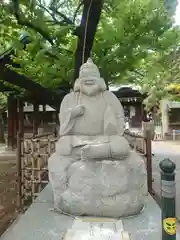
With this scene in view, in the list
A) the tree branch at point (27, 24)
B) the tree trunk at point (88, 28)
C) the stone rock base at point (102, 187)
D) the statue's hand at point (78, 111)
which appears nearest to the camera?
the stone rock base at point (102, 187)

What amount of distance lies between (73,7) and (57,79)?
244cm

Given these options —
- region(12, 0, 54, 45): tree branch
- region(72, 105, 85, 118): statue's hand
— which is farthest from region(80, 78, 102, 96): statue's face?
region(12, 0, 54, 45): tree branch

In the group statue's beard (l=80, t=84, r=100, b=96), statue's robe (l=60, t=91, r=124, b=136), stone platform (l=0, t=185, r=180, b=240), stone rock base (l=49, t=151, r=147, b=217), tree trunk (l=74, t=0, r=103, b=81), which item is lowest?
stone platform (l=0, t=185, r=180, b=240)

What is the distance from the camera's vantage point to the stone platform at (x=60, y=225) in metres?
3.37

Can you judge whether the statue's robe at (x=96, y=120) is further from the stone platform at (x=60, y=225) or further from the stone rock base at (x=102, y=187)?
the stone platform at (x=60, y=225)

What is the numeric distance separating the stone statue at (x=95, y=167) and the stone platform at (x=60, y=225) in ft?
0.47

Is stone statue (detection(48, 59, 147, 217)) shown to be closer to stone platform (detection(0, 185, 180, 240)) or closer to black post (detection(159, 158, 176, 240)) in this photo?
stone platform (detection(0, 185, 180, 240))

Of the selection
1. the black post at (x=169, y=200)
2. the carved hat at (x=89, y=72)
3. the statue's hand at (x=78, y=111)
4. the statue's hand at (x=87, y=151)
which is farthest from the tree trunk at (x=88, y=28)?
the black post at (x=169, y=200)

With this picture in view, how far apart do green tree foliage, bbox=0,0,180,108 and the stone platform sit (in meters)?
4.73

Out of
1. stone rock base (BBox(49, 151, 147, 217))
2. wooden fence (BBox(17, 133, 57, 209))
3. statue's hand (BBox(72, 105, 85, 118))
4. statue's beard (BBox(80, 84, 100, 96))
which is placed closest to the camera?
stone rock base (BBox(49, 151, 147, 217))

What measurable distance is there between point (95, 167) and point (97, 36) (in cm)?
628

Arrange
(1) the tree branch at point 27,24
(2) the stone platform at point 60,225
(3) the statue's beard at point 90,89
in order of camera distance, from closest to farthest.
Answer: (2) the stone platform at point 60,225 < (3) the statue's beard at point 90,89 < (1) the tree branch at point 27,24

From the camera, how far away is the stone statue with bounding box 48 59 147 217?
3.83m

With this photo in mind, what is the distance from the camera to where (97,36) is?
9266 mm
